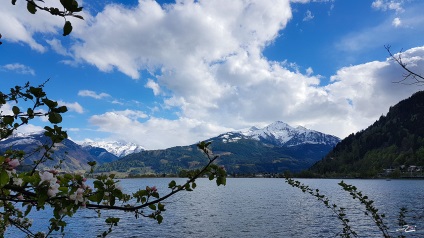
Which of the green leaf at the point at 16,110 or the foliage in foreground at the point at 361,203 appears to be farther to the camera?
the foliage in foreground at the point at 361,203

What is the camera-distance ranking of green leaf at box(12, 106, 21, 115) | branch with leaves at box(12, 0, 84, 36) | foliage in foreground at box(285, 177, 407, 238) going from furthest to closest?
foliage in foreground at box(285, 177, 407, 238) → green leaf at box(12, 106, 21, 115) → branch with leaves at box(12, 0, 84, 36)

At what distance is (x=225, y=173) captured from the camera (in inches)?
169

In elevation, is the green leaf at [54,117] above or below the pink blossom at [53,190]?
above

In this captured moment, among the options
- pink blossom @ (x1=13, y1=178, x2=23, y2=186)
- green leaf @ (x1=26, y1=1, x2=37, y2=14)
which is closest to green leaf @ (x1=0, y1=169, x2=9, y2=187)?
pink blossom @ (x1=13, y1=178, x2=23, y2=186)

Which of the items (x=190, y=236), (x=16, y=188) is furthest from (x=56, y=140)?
(x=190, y=236)

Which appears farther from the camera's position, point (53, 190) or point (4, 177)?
point (53, 190)

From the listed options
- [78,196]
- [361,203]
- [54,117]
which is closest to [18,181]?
[78,196]

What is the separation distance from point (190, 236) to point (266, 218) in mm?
26853

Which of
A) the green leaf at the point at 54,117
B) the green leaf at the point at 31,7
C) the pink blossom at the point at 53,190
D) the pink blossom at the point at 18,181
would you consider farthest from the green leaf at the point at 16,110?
the green leaf at the point at 31,7

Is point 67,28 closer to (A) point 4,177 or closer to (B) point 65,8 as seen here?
(B) point 65,8

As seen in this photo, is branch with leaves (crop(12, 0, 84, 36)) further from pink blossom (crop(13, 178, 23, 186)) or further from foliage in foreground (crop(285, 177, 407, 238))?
foliage in foreground (crop(285, 177, 407, 238))

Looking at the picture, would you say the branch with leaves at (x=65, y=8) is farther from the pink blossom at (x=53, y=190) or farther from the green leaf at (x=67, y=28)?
the pink blossom at (x=53, y=190)

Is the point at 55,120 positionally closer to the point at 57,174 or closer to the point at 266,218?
the point at 57,174

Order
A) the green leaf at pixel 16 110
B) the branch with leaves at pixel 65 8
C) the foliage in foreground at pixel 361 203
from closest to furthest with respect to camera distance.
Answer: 1. the branch with leaves at pixel 65 8
2. the green leaf at pixel 16 110
3. the foliage in foreground at pixel 361 203
